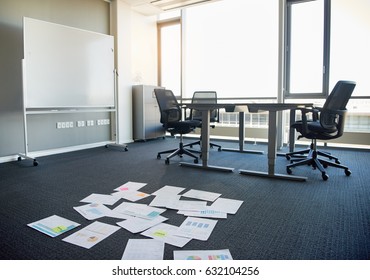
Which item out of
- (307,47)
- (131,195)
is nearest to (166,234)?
(131,195)

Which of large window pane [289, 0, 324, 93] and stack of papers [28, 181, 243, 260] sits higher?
large window pane [289, 0, 324, 93]

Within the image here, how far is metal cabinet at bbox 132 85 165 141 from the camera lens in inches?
227

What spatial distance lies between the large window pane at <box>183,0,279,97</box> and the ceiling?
56 cm

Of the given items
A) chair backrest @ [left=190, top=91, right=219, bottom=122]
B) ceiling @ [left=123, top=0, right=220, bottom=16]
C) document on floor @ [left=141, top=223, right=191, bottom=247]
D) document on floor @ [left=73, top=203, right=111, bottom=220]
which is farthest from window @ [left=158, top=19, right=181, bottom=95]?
document on floor @ [left=141, top=223, right=191, bottom=247]

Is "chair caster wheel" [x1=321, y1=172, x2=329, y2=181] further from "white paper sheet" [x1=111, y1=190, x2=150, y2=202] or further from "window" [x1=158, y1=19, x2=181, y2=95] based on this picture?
"window" [x1=158, y1=19, x2=181, y2=95]

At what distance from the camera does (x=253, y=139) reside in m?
5.83

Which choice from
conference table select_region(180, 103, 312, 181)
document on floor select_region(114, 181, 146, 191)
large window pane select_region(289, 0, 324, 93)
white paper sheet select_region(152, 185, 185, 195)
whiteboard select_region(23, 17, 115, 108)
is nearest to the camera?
white paper sheet select_region(152, 185, 185, 195)

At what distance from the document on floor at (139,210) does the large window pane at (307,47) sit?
3983 mm

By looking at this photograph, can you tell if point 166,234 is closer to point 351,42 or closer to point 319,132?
point 319,132

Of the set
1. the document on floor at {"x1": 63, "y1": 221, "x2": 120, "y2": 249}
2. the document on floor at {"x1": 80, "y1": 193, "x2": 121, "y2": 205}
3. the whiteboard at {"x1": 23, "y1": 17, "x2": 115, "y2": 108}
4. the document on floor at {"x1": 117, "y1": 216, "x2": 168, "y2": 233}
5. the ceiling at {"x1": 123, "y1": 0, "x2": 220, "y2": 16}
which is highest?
the ceiling at {"x1": 123, "y1": 0, "x2": 220, "y2": 16}

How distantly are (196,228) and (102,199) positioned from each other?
3.13 ft

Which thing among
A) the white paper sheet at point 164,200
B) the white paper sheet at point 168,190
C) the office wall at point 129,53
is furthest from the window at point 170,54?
the white paper sheet at point 164,200

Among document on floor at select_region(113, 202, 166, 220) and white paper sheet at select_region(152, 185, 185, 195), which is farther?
white paper sheet at select_region(152, 185, 185, 195)

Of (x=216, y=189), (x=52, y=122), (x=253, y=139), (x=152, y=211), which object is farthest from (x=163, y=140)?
(x=152, y=211)
